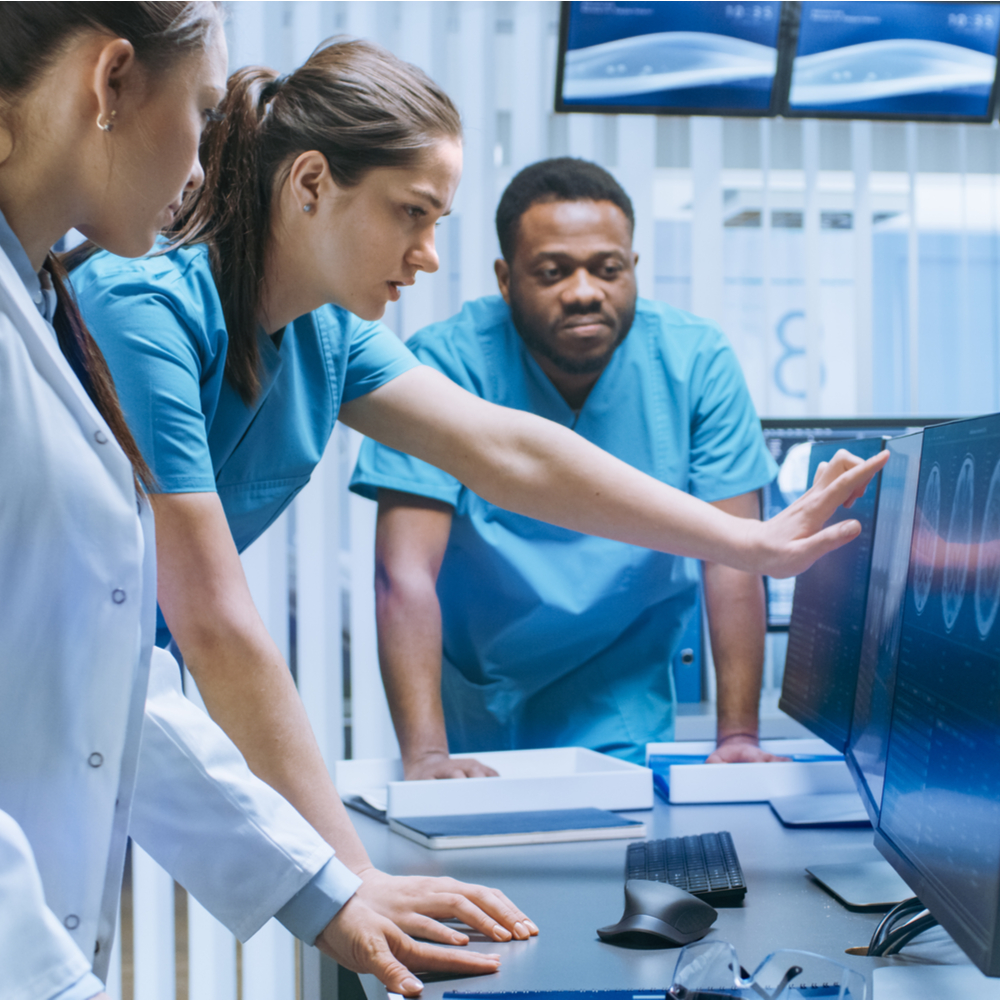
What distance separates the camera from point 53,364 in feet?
2.38

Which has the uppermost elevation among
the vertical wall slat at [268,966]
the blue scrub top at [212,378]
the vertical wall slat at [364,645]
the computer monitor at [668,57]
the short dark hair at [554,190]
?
the computer monitor at [668,57]

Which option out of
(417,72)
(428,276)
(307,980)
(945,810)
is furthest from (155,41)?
(428,276)

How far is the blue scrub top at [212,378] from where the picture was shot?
3.51 feet

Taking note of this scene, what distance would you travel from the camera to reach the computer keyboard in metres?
0.97

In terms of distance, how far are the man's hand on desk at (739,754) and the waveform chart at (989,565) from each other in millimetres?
819

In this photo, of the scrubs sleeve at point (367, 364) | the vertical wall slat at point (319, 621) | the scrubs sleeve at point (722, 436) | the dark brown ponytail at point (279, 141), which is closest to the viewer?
the dark brown ponytail at point (279, 141)

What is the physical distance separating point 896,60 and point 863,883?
193 centimetres

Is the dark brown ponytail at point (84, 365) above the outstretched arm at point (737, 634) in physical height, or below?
above

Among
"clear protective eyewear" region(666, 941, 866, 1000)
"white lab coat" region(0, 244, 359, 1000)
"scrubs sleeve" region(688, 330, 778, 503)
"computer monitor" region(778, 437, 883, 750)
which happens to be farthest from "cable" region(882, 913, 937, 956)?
"scrubs sleeve" region(688, 330, 778, 503)

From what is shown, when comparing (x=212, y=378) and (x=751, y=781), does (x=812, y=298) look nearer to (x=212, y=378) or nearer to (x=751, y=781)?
(x=751, y=781)

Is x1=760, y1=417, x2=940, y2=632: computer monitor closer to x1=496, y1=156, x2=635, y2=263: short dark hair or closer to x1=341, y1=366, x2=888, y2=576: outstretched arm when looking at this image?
x1=496, y1=156, x2=635, y2=263: short dark hair

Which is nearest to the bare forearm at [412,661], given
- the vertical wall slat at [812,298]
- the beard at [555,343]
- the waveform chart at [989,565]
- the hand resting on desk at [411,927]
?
the beard at [555,343]

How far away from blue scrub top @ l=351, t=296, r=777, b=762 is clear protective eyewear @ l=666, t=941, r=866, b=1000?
884 millimetres

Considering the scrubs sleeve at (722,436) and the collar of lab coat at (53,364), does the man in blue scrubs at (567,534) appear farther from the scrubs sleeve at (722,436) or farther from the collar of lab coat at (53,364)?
the collar of lab coat at (53,364)
